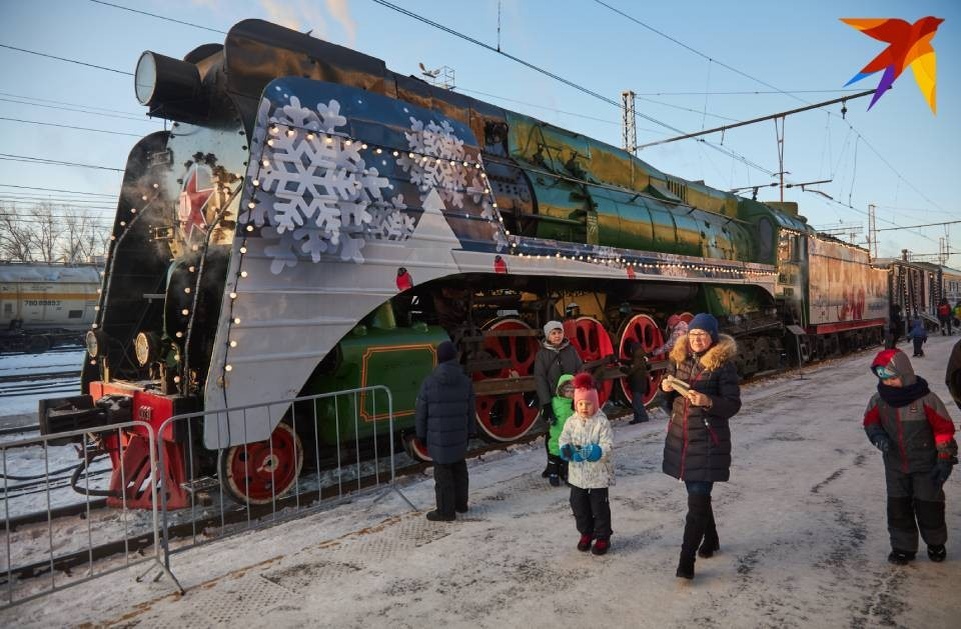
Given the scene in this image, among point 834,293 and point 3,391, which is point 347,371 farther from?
point 834,293

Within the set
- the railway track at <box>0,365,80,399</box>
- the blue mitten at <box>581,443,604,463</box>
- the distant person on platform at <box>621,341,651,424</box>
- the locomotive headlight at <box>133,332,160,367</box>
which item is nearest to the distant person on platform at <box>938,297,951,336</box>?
the distant person on platform at <box>621,341,651,424</box>

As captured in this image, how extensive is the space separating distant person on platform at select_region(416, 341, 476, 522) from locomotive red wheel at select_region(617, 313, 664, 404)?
4474mm

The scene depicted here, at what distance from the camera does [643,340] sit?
29.9 ft

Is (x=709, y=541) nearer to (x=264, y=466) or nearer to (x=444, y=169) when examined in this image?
(x=264, y=466)

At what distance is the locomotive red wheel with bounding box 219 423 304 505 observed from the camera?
4.46m

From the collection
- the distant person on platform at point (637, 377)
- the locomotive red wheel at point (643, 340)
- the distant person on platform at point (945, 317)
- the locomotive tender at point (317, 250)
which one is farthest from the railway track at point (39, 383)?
the distant person on platform at point (945, 317)

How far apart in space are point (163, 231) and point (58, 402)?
1723 millimetres

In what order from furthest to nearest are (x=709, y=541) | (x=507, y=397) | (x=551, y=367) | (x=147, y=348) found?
(x=507, y=397)
(x=551, y=367)
(x=147, y=348)
(x=709, y=541)

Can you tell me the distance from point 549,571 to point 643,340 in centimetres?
617

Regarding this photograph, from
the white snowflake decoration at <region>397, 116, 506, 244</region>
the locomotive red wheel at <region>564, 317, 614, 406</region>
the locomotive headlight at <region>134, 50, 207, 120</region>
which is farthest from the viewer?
the locomotive red wheel at <region>564, 317, 614, 406</region>

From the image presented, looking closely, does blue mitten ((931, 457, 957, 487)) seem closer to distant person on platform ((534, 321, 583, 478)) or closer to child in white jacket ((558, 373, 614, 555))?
child in white jacket ((558, 373, 614, 555))

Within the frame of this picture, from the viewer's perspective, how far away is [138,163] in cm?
579

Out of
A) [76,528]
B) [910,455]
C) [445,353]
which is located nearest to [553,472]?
[445,353]

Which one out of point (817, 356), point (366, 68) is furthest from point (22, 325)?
point (817, 356)
